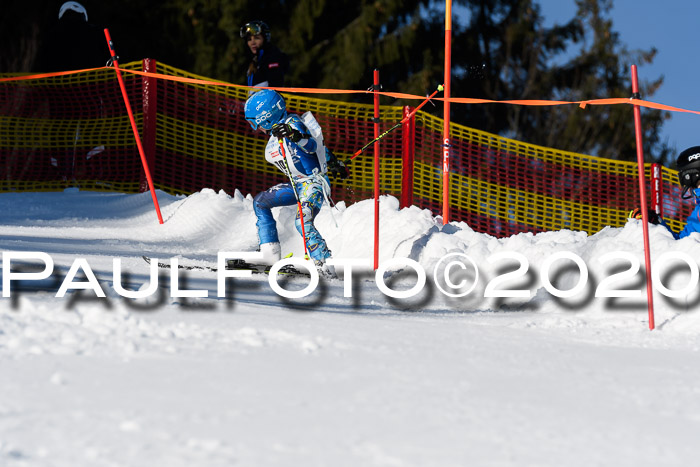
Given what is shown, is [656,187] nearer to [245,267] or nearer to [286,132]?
[245,267]

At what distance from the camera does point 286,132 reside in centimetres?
791

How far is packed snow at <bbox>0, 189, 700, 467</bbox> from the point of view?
11.1ft

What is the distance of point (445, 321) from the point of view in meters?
6.28

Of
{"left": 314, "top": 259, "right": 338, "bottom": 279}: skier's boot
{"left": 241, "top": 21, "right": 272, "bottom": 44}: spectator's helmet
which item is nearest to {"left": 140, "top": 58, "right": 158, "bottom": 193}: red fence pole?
{"left": 241, "top": 21, "right": 272, "bottom": 44}: spectator's helmet

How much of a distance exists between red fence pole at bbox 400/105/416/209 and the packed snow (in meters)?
4.68

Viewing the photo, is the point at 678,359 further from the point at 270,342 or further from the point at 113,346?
the point at 113,346

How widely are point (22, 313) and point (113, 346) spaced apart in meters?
0.76

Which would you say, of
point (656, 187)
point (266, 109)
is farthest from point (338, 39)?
point (266, 109)

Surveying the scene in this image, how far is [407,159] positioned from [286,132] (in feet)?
18.1

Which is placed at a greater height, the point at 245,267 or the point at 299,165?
the point at 299,165

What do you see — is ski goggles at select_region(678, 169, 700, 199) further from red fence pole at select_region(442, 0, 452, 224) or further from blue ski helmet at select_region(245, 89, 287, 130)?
blue ski helmet at select_region(245, 89, 287, 130)

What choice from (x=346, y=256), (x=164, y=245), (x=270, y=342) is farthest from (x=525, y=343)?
(x=164, y=245)

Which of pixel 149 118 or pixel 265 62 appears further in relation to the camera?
pixel 149 118

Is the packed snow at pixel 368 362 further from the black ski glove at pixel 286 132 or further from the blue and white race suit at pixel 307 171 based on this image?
the black ski glove at pixel 286 132
